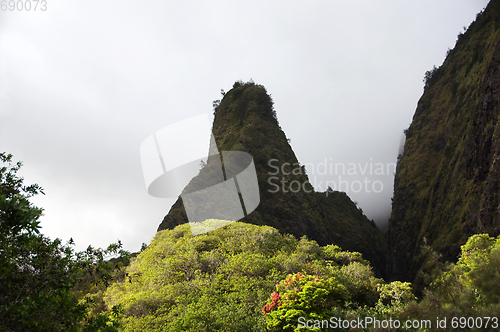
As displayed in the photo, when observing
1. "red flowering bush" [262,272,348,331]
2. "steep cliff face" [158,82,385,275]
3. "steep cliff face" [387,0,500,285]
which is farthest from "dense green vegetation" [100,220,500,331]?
"steep cliff face" [158,82,385,275]

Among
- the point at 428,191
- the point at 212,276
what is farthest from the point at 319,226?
the point at 212,276

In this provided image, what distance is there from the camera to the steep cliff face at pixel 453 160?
3222 cm

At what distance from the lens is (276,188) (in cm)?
4909

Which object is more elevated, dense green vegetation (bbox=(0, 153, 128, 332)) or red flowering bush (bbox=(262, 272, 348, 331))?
dense green vegetation (bbox=(0, 153, 128, 332))

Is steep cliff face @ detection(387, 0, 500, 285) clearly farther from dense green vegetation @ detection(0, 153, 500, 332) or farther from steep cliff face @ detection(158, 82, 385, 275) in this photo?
dense green vegetation @ detection(0, 153, 500, 332)

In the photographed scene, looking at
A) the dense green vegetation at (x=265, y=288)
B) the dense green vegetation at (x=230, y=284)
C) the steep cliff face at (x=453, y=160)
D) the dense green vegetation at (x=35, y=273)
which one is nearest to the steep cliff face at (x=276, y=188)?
the steep cliff face at (x=453, y=160)

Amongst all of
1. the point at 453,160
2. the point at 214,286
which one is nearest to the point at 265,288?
the point at 214,286

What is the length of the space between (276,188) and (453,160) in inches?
1090

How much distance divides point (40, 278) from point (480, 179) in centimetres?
4265

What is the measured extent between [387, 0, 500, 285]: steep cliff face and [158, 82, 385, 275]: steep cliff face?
423 inches

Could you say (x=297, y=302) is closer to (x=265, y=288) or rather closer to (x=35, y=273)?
(x=265, y=288)

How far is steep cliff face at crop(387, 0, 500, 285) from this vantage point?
3222 centimetres

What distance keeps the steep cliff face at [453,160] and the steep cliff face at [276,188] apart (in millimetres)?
10739

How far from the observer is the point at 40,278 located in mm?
6602
